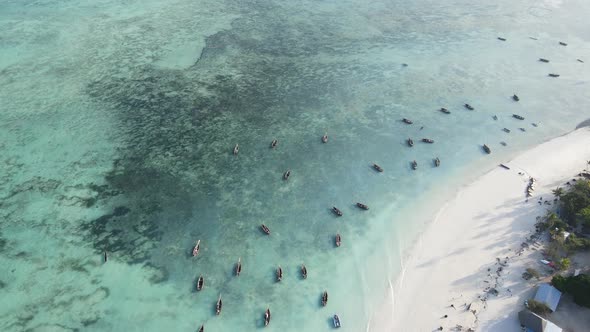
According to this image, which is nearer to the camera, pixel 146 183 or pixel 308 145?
pixel 146 183

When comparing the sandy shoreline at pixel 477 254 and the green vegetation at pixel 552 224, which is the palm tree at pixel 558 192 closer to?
the sandy shoreline at pixel 477 254

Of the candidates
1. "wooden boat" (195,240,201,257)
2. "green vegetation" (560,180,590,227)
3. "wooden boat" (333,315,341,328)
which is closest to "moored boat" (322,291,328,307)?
"wooden boat" (333,315,341,328)

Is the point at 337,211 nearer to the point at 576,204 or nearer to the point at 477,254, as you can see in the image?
the point at 477,254

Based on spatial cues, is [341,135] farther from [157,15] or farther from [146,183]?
[157,15]

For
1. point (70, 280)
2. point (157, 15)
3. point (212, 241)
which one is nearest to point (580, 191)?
point (212, 241)

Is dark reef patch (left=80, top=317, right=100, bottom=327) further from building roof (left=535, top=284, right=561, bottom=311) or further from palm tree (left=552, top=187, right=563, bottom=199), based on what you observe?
palm tree (left=552, top=187, right=563, bottom=199)

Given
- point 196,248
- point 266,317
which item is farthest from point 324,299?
point 196,248
